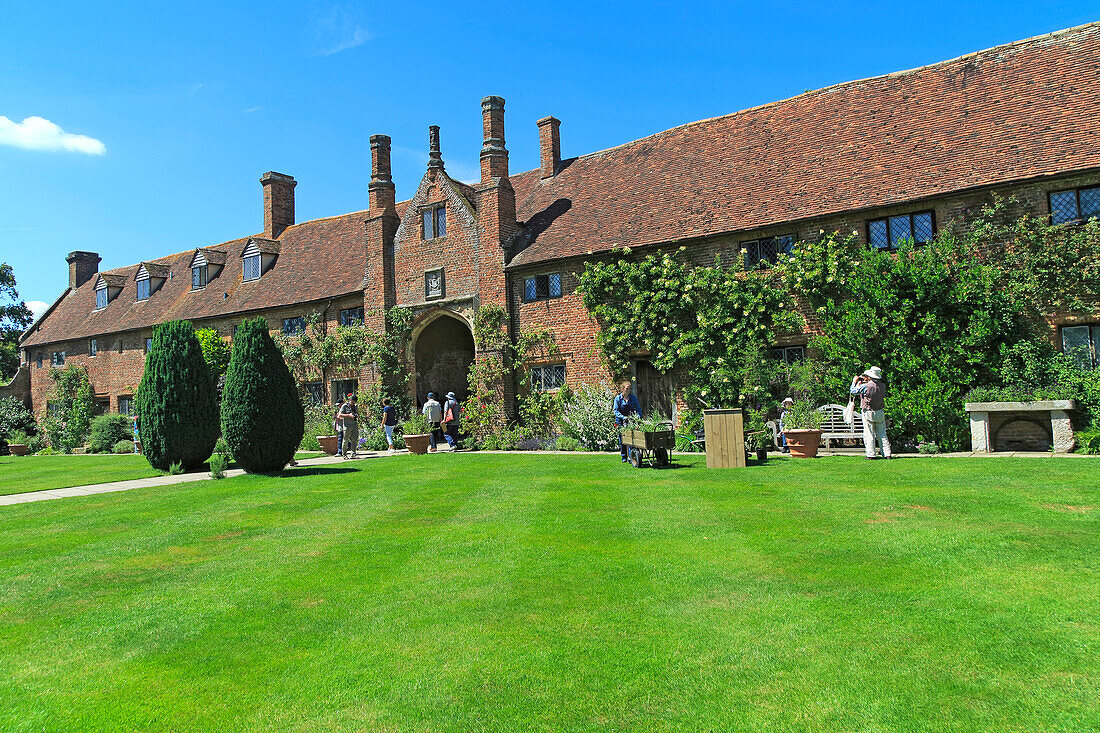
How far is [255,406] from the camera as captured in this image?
1534 cm

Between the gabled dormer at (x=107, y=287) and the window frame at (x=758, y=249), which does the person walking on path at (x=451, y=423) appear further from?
the gabled dormer at (x=107, y=287)

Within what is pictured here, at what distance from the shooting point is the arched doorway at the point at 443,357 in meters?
25.9

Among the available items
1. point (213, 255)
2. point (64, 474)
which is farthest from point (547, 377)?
point (213, 255)

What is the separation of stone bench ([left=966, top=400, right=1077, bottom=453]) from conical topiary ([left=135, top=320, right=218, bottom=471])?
1692 centimetres

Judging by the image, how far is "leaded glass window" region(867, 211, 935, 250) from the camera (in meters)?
16.5

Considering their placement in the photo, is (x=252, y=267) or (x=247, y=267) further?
(x=247, y=267)

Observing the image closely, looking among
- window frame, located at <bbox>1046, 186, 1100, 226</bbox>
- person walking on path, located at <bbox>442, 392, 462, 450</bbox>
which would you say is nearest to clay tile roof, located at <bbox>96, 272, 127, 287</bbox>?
person walking on path, located at <bbox>442, 392, 462, 450</bbox>

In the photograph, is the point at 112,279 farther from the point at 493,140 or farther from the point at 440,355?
the point at 493,140

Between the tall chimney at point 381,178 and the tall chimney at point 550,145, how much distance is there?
226 inches

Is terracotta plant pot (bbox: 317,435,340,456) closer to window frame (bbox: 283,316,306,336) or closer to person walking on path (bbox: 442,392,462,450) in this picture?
person walking on path (bbox: 442,392,462,450)

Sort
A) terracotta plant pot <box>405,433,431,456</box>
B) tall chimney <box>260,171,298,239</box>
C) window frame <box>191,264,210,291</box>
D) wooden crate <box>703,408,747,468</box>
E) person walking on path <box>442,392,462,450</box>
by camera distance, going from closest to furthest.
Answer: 1. wooden crate <box>703,408,747,468</box>
2. terracotta plant pot <box>405,433,431,456</box>
3. person walking on path <box>442,392,462,450</box>
4. tall chimney <box>260,171,298,239</box>
5. window frame <box>191,264,210,291</box>

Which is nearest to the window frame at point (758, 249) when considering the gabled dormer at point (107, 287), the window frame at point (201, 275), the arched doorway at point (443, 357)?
the arched doorway at point (443, 357)

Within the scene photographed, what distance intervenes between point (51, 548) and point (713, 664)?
7881mm

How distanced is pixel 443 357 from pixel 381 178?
6994mm
